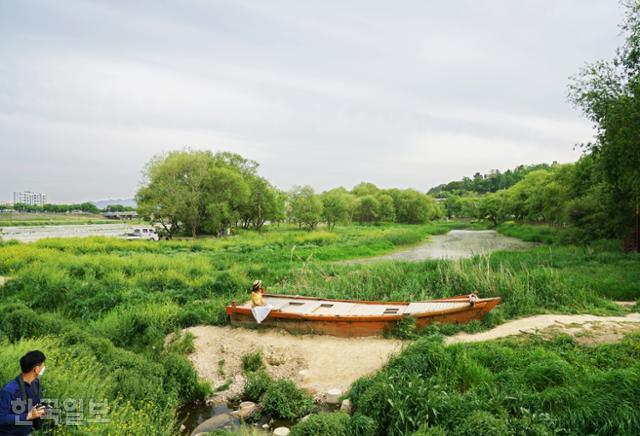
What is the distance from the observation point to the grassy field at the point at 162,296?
7004 mm

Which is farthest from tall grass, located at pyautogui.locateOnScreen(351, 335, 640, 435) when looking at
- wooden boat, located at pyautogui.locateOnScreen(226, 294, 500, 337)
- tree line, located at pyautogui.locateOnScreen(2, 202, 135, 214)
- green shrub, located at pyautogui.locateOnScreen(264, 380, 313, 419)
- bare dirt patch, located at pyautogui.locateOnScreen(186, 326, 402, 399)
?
tree line, located at pyautogui.locateOnScreen(2, 202, 135, 214)

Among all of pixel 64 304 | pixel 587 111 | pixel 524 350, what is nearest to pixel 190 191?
pixel 64 304

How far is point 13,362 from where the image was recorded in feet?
18.7

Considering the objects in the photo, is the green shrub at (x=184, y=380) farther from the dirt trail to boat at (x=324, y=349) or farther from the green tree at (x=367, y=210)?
the green tree at (x=367, y=210)

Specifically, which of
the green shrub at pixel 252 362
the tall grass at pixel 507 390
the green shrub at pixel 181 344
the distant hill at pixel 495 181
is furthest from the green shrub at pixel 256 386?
the distant hill at pixel 495 181

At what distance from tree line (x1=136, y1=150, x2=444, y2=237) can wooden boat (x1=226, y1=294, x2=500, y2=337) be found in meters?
31.8

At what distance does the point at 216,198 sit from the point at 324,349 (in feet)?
124

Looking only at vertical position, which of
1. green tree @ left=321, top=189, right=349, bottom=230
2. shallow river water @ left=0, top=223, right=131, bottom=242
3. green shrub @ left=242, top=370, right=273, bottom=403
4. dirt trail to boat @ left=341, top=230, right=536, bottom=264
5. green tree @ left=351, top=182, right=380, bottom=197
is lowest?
green shrub @ left=242, top=370, right=273, bottom=403

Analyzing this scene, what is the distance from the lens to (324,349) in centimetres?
1020

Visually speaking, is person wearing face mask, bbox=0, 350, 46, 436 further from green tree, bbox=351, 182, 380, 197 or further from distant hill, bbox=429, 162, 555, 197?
distant hill, bbox=429, 162, 555, 197

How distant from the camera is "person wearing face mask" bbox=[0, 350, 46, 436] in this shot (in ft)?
13.5

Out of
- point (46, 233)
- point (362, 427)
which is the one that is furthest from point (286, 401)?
point (46, 233)

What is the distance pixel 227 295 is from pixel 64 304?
19.2 feet

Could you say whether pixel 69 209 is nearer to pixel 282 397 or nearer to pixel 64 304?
pixel 64 304
